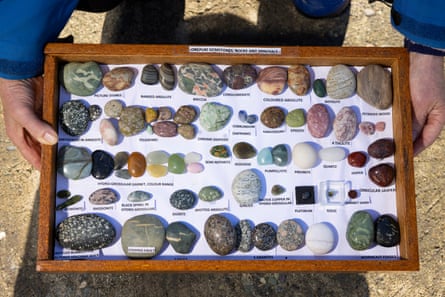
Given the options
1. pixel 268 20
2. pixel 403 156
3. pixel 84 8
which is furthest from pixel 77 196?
pixel 268 20

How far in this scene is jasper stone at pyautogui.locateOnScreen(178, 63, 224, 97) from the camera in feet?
3.46

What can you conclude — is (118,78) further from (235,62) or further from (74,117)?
(235,62)

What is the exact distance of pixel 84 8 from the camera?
4.36 ft

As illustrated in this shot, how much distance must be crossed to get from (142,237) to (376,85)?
63 centimetres

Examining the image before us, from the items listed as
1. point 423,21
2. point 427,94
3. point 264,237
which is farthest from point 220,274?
point 423,21

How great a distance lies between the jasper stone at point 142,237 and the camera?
100 centimetres

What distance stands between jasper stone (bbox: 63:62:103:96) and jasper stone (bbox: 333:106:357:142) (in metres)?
0.56

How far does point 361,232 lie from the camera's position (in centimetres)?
101

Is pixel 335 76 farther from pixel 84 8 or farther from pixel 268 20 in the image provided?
pixel 84 8

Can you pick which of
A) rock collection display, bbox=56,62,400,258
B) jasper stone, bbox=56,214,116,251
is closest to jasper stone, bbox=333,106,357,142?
rock collection display, bbox=56,62,400,258

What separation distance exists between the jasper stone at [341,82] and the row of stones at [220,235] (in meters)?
0.28

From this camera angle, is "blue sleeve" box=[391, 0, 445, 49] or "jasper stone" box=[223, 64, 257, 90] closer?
"blue sleeve" box=[391, 0, 445, 49]

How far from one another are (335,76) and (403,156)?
238 millimetres

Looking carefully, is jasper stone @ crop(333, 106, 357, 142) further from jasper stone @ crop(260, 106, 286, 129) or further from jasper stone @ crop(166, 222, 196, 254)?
jasper stone @ crop(166, 222, 196, 254)
